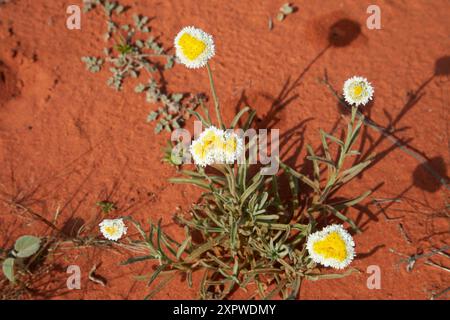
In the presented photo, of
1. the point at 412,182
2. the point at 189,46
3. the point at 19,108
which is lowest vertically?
the point at 412,182

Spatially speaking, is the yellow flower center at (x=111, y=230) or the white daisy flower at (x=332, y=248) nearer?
the white daisy flower at (x=332, y=248)

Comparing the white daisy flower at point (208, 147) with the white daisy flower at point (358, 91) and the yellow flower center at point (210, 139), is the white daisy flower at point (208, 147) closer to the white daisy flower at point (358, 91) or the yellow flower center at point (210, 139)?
the yellow flower center at point (210, 139)

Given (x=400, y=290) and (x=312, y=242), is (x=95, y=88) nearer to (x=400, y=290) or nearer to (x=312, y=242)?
(x=312, y=242)

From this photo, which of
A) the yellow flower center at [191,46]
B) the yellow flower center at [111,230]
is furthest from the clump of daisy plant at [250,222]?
the yellow flower center at [111,230]

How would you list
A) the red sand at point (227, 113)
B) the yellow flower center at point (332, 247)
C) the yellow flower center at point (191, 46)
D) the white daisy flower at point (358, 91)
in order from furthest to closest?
the red sand at point (227, 113) → the white daisy flower at point (358, 91) → the yellow flower center at point (191, 46) → the yellow flower center at point (332, 247)

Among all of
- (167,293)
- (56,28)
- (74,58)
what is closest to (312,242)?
(167,293)

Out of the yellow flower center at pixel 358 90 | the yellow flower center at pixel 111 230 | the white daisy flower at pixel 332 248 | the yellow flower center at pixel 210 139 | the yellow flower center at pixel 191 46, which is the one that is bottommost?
the white daisy flower at pixel 332 248

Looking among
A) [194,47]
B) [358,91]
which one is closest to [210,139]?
[194,47]
